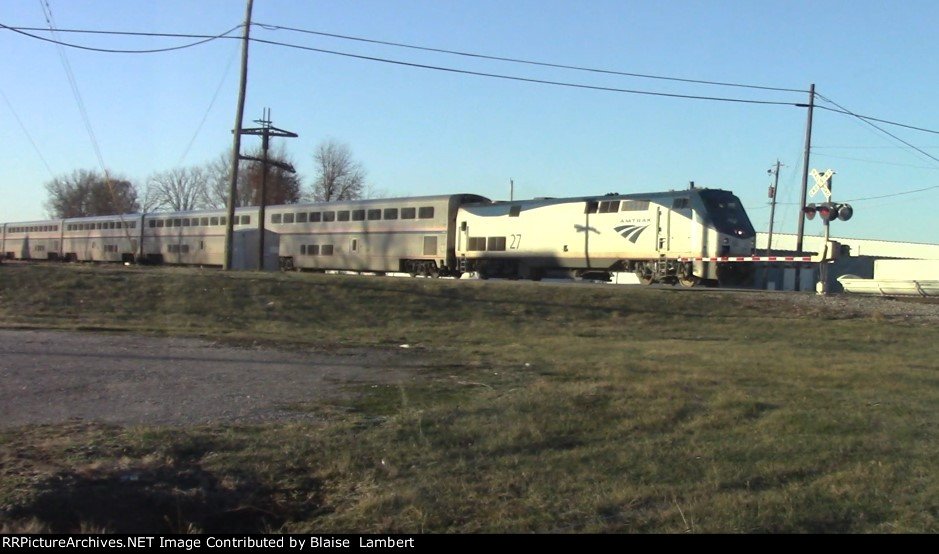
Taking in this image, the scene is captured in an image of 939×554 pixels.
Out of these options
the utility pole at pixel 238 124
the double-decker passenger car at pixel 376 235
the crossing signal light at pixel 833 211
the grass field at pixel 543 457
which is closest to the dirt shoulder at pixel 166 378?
the grass field at pixel 543 457

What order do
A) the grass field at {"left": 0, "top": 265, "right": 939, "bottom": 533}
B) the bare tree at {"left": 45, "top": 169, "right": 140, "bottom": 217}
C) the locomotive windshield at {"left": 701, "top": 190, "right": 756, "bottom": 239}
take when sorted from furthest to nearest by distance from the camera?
the bare tree at {"left": 45, "top": 169, "right": 140, "bottom": 217}
the locomotive windshield at {"left": 701, "top": 190, "right": 756, "bottom": 239}
the grass field at {"left": 0, "top": 265, "right": 939, "bottom": 533}

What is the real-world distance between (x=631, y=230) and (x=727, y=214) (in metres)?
3.48

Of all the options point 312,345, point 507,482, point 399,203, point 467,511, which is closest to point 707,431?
point 507,482

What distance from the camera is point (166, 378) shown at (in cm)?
1066

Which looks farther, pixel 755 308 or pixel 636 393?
pixel 755 308

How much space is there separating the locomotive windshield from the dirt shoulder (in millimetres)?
18297

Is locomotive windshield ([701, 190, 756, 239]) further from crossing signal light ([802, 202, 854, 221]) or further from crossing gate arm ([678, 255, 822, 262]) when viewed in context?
crossing signal light ([802, 202, 854, 221])

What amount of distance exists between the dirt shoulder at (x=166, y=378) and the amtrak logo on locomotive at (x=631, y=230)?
18.4m

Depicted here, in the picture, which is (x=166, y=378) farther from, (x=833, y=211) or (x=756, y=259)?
(x=756, y=259)

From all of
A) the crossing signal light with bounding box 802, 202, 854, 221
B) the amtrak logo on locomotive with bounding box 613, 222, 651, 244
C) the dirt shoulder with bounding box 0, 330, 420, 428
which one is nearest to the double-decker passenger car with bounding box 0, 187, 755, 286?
the amtrak logo on locomotive with bounding box 613, 222, 651, 244

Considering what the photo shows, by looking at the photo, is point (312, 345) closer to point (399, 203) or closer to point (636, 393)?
point (636, 393)

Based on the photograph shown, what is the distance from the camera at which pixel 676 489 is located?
6.29m

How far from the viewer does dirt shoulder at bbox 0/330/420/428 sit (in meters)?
8.58

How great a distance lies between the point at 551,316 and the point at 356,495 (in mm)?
15627
